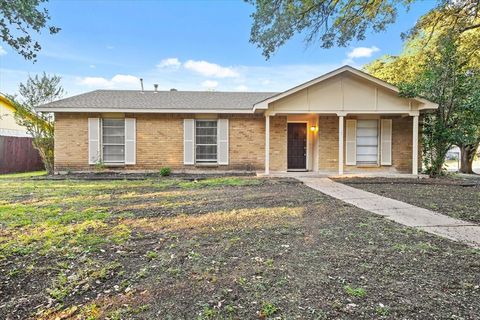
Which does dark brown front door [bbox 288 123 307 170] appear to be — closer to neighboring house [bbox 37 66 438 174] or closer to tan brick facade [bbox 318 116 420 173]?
neighboring house [bbox 37 66 438 174]

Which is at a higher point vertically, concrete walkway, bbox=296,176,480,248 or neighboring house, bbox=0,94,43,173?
neighboring house, bbox=0,94,43,173

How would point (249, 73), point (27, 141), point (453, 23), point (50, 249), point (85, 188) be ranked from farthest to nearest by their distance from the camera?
point (249, 73)
point (27, 141)
point (453, 23)
point (85, 188)
point (50, 249)

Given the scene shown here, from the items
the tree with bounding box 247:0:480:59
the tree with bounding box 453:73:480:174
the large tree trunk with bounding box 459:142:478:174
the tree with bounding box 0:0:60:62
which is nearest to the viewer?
the tree with bounding box 0:0:60:62

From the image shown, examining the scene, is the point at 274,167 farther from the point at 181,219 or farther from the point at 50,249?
the point at 50,249

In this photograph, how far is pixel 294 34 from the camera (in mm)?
7715

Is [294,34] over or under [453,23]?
under

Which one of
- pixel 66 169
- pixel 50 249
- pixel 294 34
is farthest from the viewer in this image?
pixel 66 169

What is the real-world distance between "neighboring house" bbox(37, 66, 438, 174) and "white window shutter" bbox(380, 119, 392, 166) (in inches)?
1.5

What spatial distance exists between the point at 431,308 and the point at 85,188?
847 centimetres

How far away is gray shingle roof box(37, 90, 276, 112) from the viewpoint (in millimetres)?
11508

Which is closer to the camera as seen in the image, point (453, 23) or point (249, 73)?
point (453, 23)

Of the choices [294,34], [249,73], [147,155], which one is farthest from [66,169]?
[249,73]

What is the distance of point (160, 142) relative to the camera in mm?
12078

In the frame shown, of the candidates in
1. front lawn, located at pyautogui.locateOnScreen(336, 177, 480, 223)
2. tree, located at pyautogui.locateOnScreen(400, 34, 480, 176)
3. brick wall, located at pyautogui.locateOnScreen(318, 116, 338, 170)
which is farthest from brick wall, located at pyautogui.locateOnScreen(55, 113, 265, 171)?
tree, located at pyautogui.locateOnScreen(400, 34, 480, 176)
